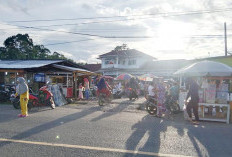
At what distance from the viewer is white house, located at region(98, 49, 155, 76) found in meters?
37.4

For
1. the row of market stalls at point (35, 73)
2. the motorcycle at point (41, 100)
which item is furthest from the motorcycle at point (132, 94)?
the motorcycle at point (41, 100)

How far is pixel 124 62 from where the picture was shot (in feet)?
129

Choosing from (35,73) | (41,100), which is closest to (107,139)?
(41,100)

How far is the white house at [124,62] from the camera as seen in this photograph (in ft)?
123

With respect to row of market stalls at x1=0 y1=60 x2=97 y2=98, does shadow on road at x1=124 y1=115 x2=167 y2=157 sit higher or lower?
lower

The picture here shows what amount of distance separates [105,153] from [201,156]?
7.24 ft

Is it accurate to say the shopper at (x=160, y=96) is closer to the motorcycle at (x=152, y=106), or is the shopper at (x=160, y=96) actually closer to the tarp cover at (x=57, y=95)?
the motorcycle at (x=152, y=106)

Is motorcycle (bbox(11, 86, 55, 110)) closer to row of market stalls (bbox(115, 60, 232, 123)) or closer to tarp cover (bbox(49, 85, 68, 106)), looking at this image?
tarp cover (bbox(49, 85, 68, 106))

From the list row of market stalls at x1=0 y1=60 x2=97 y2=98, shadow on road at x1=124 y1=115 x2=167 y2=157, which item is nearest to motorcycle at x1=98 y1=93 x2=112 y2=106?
row of market stalls at x1=0 y1=60 x2=97 y2=98

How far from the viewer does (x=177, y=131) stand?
6.39 meters

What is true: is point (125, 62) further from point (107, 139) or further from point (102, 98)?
point (107, 139)

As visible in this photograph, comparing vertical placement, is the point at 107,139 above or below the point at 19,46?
below

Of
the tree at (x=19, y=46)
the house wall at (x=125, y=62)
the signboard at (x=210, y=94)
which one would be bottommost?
the signboard at (x=210, y=94)

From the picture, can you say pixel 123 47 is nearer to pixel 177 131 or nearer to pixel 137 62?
pixel 137 62
